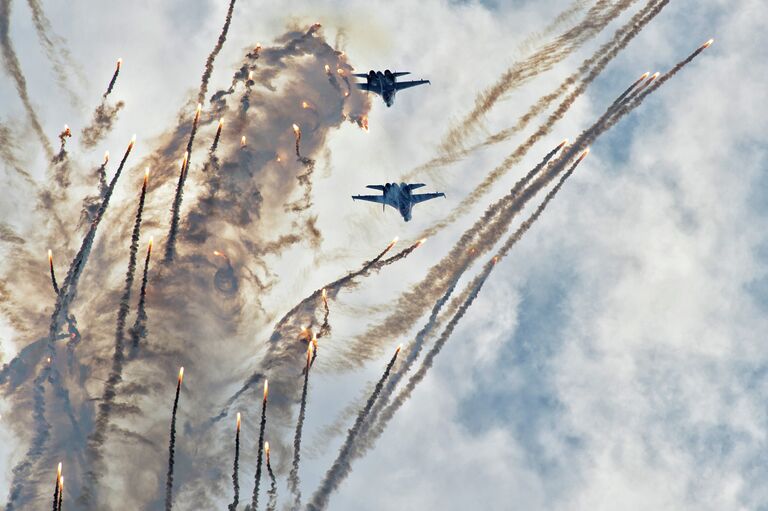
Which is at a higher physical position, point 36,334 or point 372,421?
point 36,334

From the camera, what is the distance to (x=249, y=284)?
86.7 metres

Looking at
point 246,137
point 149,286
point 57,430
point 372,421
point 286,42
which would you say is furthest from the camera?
point 286,42

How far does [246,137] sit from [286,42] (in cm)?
1634

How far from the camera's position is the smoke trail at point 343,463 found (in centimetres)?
6800

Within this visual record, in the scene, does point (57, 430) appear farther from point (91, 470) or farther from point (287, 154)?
point (287, 154)

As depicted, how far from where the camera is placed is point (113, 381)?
7562 cm

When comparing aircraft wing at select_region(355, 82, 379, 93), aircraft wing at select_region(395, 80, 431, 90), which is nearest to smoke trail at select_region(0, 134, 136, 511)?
aircraft wing at select_region(355, 82, 379, 93)

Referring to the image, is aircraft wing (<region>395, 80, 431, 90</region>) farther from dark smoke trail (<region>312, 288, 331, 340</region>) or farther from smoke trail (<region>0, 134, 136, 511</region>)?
smoke trail (<region>0, 134, 136, 511</region>)

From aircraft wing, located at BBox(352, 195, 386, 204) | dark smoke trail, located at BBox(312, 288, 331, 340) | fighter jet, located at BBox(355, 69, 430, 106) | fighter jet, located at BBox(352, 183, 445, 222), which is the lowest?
dark smoke trail, located at BBox(312, 288, 331, 340)

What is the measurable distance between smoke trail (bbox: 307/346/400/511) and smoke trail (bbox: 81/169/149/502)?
902 inches

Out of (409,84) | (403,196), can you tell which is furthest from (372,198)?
(409,84)

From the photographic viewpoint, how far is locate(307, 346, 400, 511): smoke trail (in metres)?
68.0

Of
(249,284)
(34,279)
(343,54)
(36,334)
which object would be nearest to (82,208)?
(34,279)

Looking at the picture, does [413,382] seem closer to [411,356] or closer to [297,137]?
[411,356]
